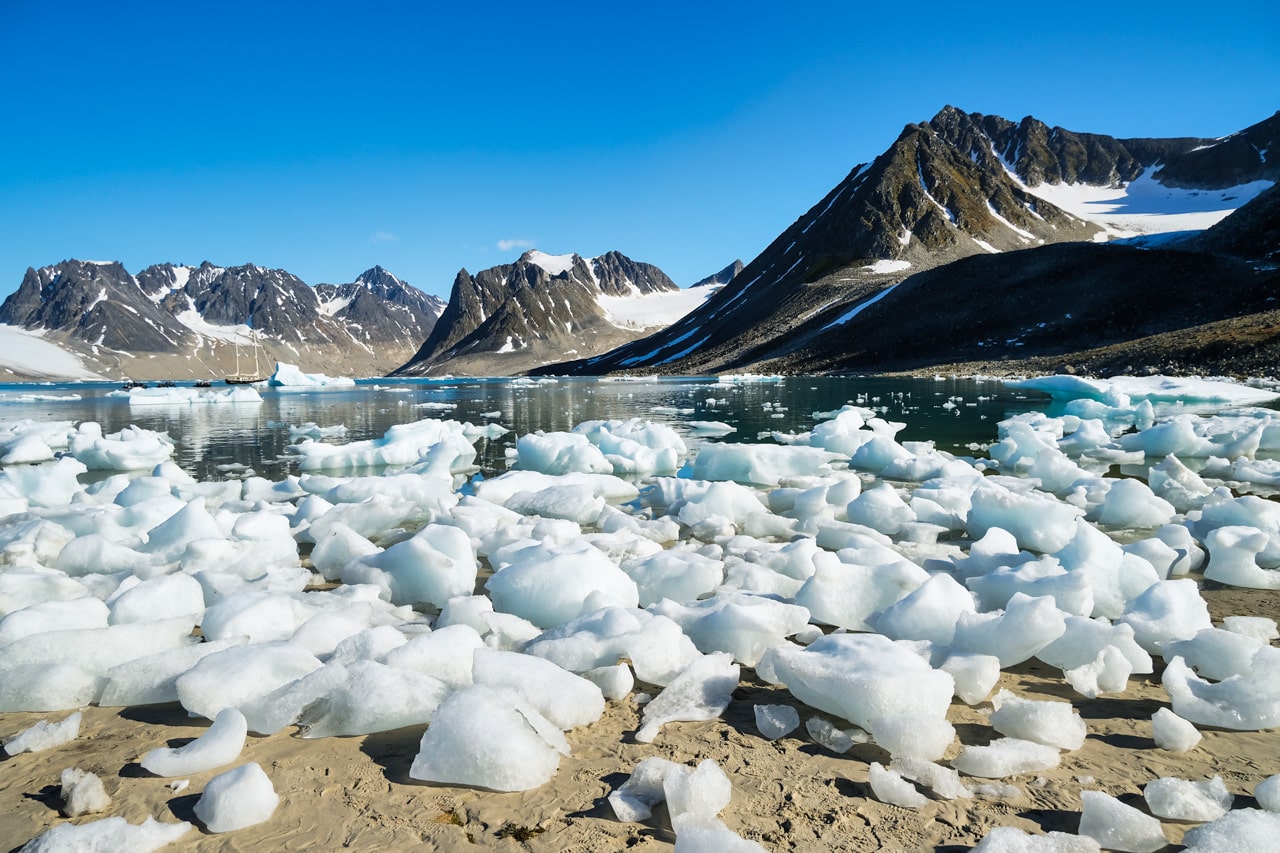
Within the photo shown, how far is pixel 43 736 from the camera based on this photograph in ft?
8.28

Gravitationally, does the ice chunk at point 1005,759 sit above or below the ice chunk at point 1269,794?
below

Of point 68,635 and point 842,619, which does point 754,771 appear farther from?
point 68,635

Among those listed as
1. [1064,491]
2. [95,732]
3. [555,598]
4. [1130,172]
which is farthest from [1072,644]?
[1130,172]

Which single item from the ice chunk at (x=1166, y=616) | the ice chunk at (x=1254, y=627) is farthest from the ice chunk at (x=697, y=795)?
the ice chunk at (x=1254, y=627)

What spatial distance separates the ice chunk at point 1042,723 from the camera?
244 centimetres

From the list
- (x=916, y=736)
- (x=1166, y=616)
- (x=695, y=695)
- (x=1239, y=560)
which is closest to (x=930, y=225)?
(x=1239, y=560)

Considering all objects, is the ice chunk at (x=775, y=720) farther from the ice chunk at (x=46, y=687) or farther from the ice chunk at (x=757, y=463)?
the ice chunk at (x=757, y=463)

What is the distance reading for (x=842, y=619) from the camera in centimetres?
371

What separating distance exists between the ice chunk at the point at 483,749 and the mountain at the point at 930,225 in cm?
6042

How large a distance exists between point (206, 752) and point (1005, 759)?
2.78 metres

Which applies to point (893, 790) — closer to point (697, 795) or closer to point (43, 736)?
point (697, 795)

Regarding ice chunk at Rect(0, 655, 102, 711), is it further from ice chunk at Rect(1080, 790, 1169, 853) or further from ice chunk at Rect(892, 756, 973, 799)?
ice chunk at Rect(1080, 790, 1169, 853)

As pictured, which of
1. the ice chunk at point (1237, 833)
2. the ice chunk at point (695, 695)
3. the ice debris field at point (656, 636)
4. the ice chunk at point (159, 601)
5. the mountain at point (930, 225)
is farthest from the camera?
the mountain at point (930, 225)

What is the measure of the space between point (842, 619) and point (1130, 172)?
204 metres
